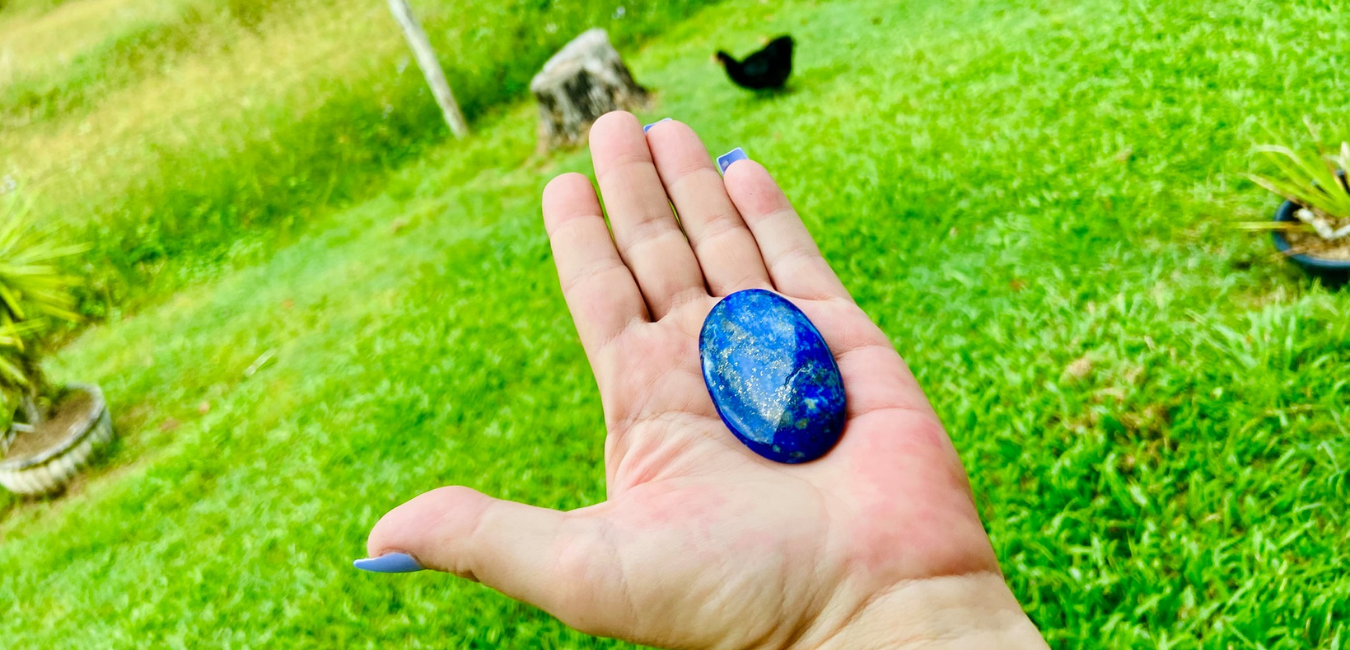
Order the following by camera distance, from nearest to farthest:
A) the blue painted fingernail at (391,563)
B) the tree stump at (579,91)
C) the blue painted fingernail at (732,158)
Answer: the blue painted fingernail at (391,563) → the blue painted fingernail at (732,158) → the tree stump at (579,91)

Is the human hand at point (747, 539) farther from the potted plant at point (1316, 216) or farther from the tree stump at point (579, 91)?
the tree stump at point (579, 91)

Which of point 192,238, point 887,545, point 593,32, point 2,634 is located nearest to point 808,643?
point 887,545

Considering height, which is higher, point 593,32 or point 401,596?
point 593,32

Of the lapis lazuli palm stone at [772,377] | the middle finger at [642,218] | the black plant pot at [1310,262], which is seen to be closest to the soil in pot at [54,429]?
the middle finger at [642,218]

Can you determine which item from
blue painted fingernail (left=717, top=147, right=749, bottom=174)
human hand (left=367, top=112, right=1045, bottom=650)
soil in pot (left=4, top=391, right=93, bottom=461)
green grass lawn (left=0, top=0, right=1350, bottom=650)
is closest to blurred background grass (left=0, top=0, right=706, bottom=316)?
green grass lawn (left=0, top=0, right=1350, bottom=650)

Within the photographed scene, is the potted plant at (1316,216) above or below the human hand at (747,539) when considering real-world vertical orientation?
below

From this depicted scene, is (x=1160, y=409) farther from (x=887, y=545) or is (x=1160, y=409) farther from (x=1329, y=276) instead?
(x=887, y=545)

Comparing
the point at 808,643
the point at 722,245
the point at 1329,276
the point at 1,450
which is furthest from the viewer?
the point at 1,450
